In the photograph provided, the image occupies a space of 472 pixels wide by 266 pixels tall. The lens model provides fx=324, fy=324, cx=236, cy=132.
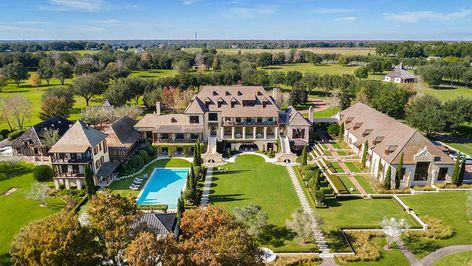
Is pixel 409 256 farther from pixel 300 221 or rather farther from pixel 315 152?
pixel 315 152

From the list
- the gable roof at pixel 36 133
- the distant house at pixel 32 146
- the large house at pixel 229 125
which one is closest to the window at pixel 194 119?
the large house at pixel 229 125

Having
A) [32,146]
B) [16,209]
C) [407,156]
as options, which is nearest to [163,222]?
[16,209]

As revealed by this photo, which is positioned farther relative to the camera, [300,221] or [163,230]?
[300,221]

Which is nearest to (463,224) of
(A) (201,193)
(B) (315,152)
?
(B) (315,152)

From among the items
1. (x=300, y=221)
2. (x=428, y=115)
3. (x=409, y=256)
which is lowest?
(x=409, y=256)

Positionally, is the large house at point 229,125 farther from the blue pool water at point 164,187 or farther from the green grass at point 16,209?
the green grass at point 16,209

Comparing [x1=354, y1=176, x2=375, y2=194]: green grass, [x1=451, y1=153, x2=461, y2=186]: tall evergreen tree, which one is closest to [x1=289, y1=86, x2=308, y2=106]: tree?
[x1=354, y1=176, x2=375, y2=194]: green grass
